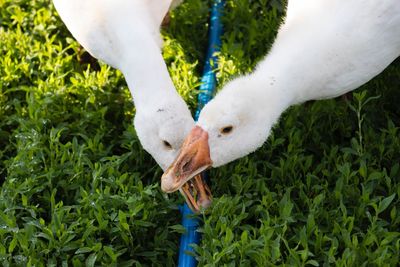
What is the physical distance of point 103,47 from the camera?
3.85m

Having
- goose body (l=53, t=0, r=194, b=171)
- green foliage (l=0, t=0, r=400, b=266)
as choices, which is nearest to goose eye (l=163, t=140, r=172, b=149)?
goose body (l=53, t=0, r=194, b=171)

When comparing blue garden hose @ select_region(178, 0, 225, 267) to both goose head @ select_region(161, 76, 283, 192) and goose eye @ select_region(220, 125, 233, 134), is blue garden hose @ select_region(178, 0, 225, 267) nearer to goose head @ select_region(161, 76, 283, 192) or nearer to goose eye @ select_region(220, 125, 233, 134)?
goose head @ select_region(161, 76, 283, 192)

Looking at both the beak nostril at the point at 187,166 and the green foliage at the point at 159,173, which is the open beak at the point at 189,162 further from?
the green foliage at the point at 159,173

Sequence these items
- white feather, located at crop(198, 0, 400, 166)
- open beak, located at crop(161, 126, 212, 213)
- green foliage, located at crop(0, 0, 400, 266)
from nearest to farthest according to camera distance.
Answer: green foliage, located at crop(0, 0, 400, 266) < open beak, located at crop(161, 126, 212, 213) < white feather, located at crop(198, 0, 400, 166)

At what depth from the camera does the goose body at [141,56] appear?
11.8ft

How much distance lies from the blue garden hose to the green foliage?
2.1 inches

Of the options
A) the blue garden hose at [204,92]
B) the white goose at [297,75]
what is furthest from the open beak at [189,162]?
the blue garden hose at [204,92]

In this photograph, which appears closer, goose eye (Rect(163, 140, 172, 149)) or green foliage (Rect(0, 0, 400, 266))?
green foliage (Rect(0, 0, 400, 266))

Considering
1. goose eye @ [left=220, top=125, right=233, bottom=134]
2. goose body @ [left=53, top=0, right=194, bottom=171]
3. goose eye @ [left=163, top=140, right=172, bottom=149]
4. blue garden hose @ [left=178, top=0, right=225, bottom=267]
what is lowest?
blue garden hose @ [left=178, top=0, right=225, bottom=267]

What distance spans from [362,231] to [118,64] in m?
1.35

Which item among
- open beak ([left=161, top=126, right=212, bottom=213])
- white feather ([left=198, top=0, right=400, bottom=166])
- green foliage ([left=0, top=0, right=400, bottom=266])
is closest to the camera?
green foliage ([left=0, top=0, right=400, bottom=266])

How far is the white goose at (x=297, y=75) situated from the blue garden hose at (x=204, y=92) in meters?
0.24

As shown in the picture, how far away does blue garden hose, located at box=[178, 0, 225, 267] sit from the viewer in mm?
3480

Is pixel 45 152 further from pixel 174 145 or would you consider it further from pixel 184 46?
pixel 184 46
